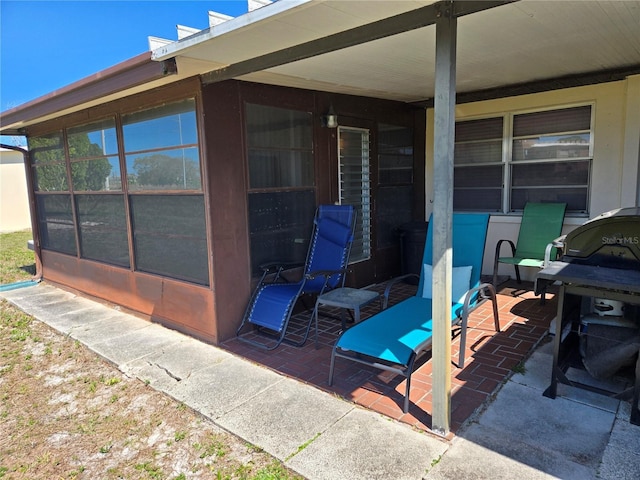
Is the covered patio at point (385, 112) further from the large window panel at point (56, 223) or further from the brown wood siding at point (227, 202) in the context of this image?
the large window panel at point (56, 223)

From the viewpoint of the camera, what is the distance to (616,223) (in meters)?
2.76

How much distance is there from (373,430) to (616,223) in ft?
6.68

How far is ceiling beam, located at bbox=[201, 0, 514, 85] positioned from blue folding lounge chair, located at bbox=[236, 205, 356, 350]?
69.5 inches

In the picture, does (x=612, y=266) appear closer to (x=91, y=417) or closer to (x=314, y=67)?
(x=314, y=67)

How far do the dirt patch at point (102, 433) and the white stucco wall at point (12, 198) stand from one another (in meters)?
14.7

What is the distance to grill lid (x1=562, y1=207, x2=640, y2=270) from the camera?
269 cm

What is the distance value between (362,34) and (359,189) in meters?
3.07

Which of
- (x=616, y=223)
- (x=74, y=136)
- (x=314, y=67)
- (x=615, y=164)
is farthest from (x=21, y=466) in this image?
(x=615, y=164)

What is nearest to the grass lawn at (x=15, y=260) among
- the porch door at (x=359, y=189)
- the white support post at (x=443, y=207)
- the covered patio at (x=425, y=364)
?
the covered patio at (x=425, y=364)

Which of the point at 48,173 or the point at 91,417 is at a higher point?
the point at 48,173

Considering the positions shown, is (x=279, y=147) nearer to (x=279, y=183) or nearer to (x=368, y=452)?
(x=279, y=183)

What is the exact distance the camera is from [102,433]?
2.76 meters

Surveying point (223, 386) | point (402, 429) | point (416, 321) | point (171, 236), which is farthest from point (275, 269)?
point (402, 429)

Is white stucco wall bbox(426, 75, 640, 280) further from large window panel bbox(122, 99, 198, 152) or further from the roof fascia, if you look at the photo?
the roof fascia
